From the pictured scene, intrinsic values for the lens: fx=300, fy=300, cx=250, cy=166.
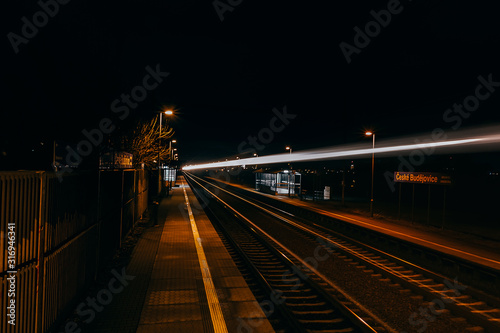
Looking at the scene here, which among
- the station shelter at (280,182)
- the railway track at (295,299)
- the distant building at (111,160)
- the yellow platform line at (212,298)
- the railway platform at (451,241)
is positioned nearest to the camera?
the yellow platform line at (212,298)

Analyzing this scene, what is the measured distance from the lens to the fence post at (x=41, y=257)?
13.3 ft

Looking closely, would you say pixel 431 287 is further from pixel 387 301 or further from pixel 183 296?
pixel 183 296

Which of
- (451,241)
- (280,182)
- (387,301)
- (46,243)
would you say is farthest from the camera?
(280,182)

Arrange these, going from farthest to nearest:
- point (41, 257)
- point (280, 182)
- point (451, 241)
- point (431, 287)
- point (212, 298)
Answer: point (280, 182) → point (451, 241) → point (431, 287) → point (212, 298) → point (41, 257)

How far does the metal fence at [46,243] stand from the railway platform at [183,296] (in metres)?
0.95

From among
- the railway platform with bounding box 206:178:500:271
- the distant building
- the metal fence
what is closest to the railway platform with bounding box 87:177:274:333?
the metal fence

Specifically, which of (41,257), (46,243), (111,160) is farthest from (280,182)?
(41,257)

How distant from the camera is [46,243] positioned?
4.27 meters

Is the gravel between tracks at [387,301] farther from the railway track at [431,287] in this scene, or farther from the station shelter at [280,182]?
the station shelter at [280,182]

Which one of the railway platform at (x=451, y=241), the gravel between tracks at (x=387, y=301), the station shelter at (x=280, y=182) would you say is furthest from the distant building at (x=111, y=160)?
the station shelter at (x=280, y=182)

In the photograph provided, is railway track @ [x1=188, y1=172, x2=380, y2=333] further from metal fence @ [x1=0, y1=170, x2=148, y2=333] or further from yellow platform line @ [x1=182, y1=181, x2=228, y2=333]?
metal fence @ [x1=0, y1=170, x2=148, y2=333]

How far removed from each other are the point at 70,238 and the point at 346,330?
16.7 ft

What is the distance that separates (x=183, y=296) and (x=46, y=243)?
293cm

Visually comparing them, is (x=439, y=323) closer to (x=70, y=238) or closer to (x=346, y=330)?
(x=346, y=330)
